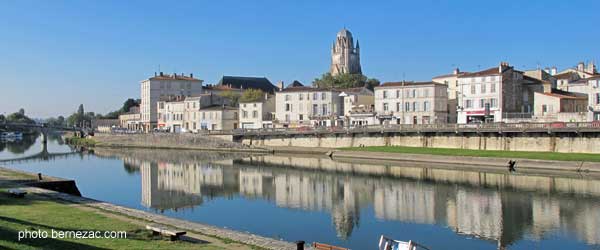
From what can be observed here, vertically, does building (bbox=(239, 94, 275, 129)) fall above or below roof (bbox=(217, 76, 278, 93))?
below

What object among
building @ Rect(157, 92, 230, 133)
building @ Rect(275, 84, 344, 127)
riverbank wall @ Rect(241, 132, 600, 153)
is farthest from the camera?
building @ Rect(157, 92, 230, 133)

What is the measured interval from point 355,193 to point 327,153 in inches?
1382

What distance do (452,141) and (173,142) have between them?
4459 centimetres

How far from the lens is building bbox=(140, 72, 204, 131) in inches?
4929

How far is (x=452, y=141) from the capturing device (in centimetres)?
6581

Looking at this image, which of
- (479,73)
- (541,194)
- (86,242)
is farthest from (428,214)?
(479,73)

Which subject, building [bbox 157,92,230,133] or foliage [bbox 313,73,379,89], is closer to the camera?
building [bbox 157,92,230,133]

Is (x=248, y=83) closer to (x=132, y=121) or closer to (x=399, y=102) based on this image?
(x=132, y=121)

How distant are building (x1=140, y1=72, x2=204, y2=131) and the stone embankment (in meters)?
23.6

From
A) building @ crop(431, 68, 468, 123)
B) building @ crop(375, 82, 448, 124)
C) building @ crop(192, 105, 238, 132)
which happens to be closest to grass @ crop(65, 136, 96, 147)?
building @ crop(192, 105, 238, 132)

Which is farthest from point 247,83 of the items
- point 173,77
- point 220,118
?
point 220,118

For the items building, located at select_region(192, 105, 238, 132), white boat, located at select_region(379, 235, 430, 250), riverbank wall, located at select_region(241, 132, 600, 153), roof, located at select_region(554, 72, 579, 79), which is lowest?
white boat, located at select_region(379, 235, 430, 250)

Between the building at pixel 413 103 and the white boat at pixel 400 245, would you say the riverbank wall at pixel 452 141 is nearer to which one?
the building at pixel 413 103

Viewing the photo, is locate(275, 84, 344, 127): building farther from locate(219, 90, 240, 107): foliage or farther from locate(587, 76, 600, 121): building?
locate(587, 76, 600, 121): building
